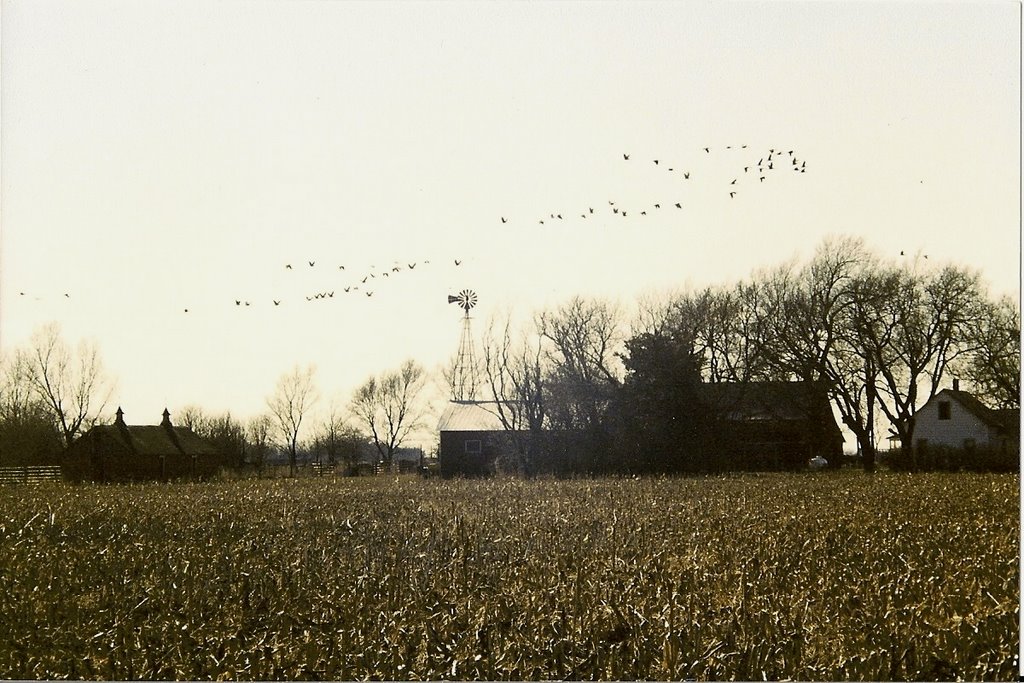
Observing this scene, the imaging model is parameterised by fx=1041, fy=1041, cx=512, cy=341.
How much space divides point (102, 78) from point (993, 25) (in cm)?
387

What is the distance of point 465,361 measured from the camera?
438cm

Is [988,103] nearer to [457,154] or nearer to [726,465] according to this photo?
[726,465]

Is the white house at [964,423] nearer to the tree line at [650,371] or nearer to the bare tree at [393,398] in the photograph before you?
the tree line at [650,371]

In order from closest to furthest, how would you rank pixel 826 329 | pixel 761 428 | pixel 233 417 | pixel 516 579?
1. pixel 516 579
2. pixel 233 417
3. pixel 826 329
4. pixel 761 428

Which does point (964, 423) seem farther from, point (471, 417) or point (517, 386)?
point (471, 417)

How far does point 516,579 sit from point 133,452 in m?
1.71

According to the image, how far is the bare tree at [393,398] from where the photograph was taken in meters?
4.36

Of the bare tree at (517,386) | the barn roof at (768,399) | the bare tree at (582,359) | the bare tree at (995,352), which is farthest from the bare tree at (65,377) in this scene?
the bare tree at (995,352)

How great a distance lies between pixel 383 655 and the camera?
4047 millimetres

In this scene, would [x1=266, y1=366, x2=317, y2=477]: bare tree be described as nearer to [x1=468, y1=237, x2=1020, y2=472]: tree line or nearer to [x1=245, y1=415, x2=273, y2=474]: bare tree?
[x1=245, y1=415, x2=273, y2=474]: bare tree

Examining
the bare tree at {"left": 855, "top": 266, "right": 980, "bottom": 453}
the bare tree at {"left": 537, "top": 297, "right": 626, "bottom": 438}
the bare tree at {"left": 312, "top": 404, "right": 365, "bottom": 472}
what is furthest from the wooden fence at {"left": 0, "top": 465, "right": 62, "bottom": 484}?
the bare tree at {"left": 855, "top": 266, "right": 980, "bottom": 453}

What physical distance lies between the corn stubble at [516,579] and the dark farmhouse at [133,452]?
82 mm

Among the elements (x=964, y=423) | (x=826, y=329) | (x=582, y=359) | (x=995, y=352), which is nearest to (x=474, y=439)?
(x=582, y=359)

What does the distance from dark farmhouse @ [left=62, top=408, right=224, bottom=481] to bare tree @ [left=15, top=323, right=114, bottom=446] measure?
0.27ft
